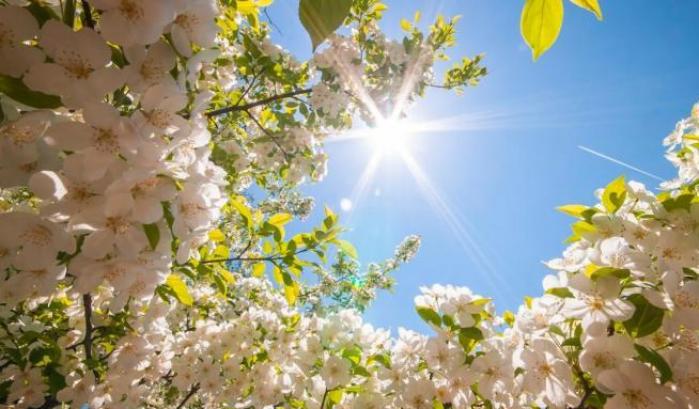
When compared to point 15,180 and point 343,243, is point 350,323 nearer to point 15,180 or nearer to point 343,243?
point 343,243

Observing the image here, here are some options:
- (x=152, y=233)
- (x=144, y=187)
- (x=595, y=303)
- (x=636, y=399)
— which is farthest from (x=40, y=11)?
(x=636, y=399)

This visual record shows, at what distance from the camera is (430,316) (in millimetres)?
2285

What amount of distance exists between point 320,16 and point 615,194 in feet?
5.83

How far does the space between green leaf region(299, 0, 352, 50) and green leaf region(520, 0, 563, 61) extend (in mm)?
298

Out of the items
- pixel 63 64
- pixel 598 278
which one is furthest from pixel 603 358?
pixel 63 64

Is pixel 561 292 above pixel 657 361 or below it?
above

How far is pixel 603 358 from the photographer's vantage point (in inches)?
59.8

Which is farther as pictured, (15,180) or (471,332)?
(471,332)

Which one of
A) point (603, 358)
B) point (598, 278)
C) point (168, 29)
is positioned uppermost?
point (168, 29)

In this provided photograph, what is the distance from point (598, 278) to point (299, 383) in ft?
7.96

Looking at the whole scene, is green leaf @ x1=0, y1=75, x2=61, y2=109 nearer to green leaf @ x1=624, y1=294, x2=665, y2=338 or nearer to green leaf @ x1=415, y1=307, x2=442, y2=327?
green leaf @ x1=415, y1=307, x2=442, y2=327

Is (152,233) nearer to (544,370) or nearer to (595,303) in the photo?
(595,303)

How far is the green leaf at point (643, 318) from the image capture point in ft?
4.78

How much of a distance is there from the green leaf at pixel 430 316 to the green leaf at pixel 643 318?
0.96 meters
